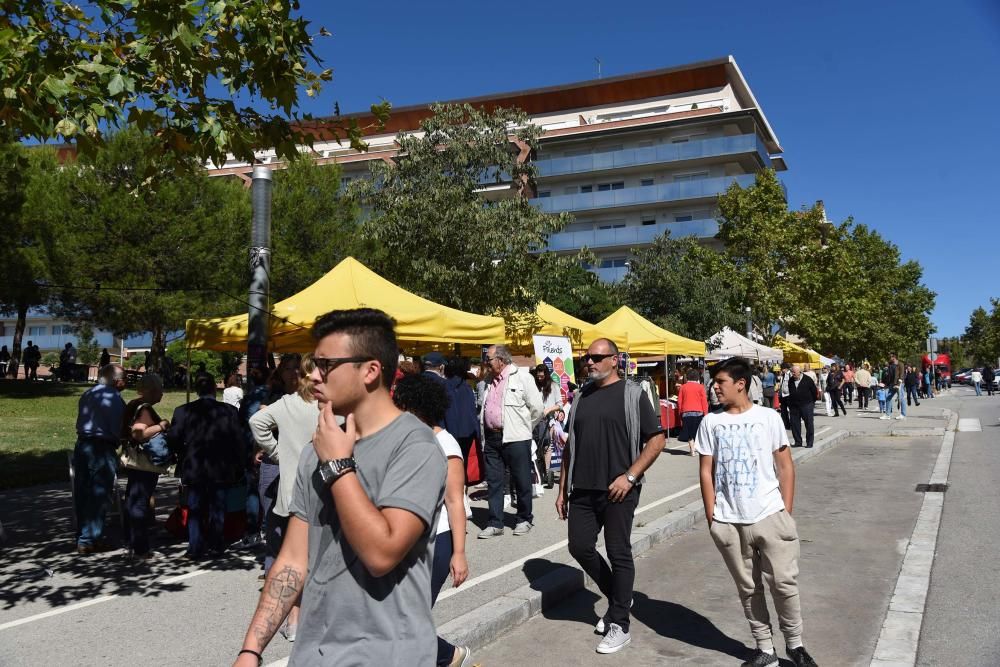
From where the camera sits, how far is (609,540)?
461 centimetres

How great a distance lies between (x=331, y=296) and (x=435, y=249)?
766 cm

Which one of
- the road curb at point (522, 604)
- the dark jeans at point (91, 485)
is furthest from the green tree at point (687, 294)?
the dark jeans at point (91, 485)

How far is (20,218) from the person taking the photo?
2466cm

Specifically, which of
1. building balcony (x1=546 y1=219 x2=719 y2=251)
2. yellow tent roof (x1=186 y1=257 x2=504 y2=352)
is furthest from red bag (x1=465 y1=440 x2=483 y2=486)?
building balcony (x1=546 y1=219 x2=719 y2=251)

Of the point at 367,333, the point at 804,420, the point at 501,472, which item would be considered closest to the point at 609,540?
the point at 367,333

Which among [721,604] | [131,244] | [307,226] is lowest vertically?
[721,604]

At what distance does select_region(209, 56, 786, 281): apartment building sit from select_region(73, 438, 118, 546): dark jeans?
4366 centimetres

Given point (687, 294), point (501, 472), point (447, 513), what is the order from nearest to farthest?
point (447, 513), point (501, 472), point (687, 294)

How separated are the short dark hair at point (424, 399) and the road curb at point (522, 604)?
49.1 inches

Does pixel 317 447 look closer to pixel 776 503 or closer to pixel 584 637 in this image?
pixel 776 503

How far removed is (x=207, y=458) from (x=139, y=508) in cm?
74

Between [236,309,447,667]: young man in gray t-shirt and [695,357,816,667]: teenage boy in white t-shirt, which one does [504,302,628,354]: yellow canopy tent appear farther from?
[236,309,447,667]: young man in gray t-shirt

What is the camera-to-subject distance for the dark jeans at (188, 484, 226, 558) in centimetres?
659

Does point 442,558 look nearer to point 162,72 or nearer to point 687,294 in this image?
point 162,72
